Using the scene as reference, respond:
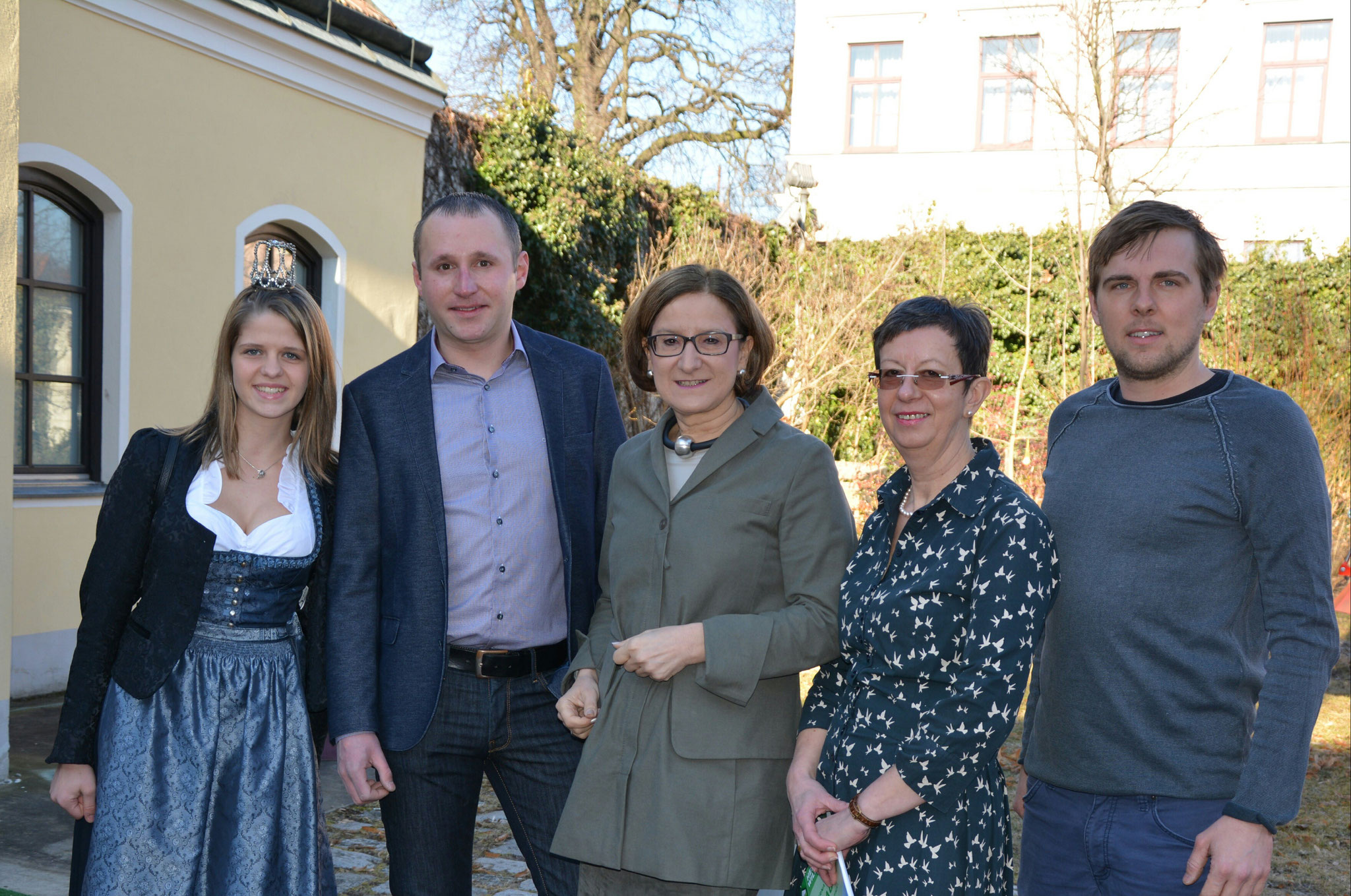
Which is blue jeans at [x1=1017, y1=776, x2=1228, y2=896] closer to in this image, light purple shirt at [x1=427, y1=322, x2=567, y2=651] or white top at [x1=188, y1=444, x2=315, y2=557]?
light purple shirt at [x1=427, y1=322, x2=567, y2=651]

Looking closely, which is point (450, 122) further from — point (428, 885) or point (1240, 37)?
point (1240, 37)

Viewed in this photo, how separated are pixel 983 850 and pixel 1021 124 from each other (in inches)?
737

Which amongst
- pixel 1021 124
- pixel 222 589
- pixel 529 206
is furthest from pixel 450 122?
pixel 1021 124

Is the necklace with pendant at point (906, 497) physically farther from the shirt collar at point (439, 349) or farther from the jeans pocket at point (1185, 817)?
the shirt collar at point (439, 349)

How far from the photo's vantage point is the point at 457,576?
2.69 meters

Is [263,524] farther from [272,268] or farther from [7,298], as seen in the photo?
[7,298]

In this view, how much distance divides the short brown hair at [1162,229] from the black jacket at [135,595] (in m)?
2.15

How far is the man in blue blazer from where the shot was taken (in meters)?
2.63

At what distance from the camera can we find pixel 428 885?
106 inches

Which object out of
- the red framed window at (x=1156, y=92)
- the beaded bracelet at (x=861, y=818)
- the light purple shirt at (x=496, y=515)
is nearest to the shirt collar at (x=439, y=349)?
the light purple shirt at (x=496, y=515)

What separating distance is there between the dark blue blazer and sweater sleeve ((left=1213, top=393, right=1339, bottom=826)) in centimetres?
152

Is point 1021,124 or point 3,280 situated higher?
point 1021,124

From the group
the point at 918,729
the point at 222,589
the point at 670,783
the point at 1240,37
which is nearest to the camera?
the point at 918,729

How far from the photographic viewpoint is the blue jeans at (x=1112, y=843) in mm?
2139
